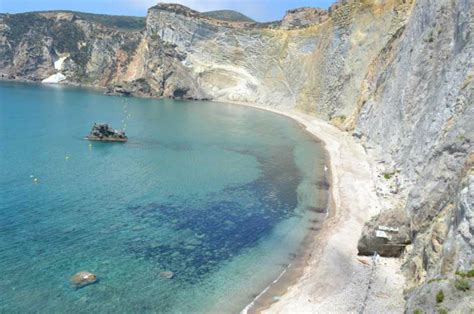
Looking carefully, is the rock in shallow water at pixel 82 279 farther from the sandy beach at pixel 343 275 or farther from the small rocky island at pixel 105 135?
the small rocky island at pixel 105 135

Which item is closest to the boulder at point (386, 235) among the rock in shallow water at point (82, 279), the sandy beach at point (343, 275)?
the sandy beach at point (343, 275)

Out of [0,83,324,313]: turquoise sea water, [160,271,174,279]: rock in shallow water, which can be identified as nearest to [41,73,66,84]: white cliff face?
[0,83,324,313]: turquoise sea water

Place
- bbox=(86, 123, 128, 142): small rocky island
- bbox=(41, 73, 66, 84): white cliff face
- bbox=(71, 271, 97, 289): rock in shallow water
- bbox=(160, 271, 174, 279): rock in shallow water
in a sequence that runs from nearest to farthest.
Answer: bbox=(71, 271, 97, 289): rock in shallow water
bbox=(160, 271, 174, 279): rock in shallow water
bbox=(86, 123, 128, 142): small rocky island
bbox=(41, 73, 66, 84): white cliff face

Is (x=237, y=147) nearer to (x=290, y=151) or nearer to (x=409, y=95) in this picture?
(x=290, y=151)

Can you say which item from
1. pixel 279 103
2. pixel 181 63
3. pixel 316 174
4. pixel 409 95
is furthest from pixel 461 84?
pixel 181 63

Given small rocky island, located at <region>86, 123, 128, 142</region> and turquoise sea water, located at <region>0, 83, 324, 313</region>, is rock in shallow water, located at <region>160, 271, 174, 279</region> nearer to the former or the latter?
turquoise sea water, located at <region>0, 83, 324, 313</region>
